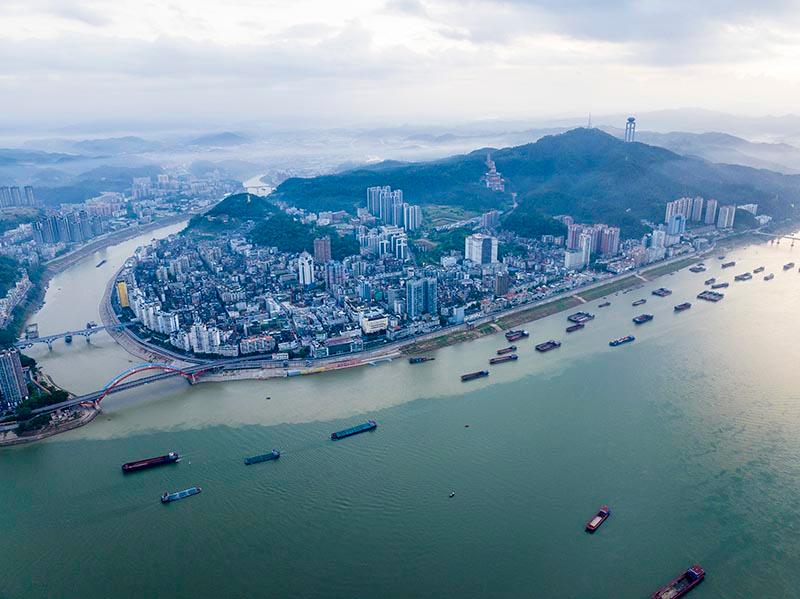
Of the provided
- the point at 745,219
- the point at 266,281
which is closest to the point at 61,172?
the point at 266,281

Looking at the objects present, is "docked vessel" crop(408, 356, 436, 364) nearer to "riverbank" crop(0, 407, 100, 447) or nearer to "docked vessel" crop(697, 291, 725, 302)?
"riverbank" crop(0, 407, 100, 447)

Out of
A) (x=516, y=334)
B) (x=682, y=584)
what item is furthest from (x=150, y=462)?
(x=516, y=334)

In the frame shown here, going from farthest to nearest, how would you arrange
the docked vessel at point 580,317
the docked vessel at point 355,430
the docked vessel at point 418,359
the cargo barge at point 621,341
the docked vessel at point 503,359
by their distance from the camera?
the docked vessel at point 580,317, the cargo barge at point 621,341, the docked vessel at point 418,359, the docked vessel at point 503,359, the docked vessel at point 355,430

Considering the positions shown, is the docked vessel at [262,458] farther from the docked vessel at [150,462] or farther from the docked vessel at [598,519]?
the docked vessel at [598,519]

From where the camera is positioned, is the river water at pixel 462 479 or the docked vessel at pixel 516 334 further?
the docked vessel at pixel 516 334

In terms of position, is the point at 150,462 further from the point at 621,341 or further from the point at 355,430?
the point at 621,341

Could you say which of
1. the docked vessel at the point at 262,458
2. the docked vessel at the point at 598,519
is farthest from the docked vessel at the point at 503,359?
the docked vessel at the point at 262,458
